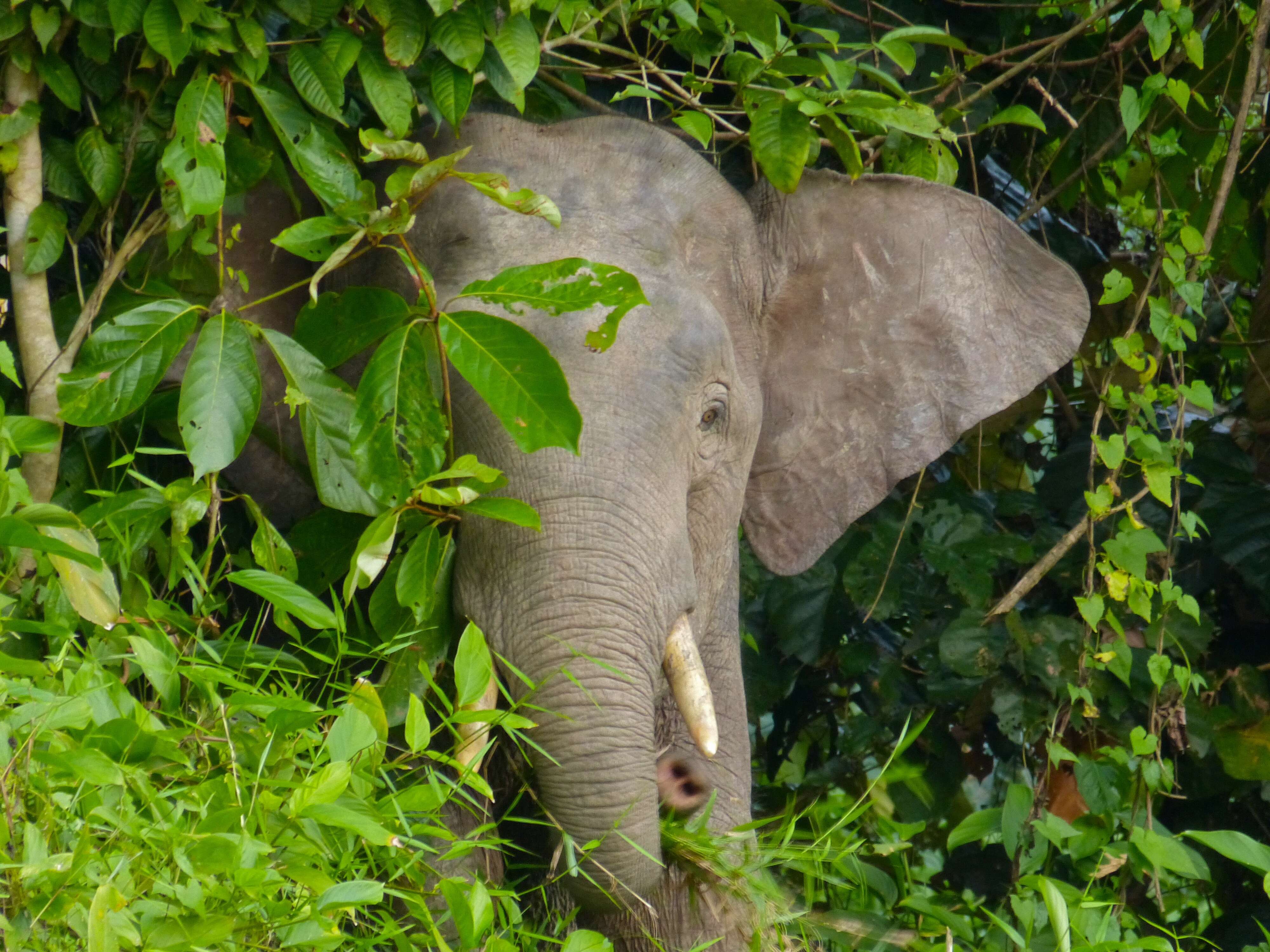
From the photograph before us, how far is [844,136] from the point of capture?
10.1ft

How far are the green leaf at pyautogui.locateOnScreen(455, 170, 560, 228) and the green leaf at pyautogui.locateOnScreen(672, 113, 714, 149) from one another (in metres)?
0.56

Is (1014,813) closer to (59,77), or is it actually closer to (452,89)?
(452,89)

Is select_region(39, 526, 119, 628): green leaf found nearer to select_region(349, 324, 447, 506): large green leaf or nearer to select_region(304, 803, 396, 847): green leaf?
select_region(349, 324, 447, 506): large green leaf

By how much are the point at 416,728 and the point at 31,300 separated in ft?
4.05

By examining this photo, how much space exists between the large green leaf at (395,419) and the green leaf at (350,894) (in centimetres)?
86

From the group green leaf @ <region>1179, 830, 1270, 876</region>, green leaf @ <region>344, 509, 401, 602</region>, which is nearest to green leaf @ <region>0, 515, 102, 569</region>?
green leaf @ <region>344, 509, 401, 602</region>

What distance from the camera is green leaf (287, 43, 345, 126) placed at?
2.71 meters

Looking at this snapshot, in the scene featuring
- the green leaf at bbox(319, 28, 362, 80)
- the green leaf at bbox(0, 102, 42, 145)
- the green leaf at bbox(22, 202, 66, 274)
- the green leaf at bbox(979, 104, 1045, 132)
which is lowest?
the green leaf at bbox(979, 104, 1045, 132)

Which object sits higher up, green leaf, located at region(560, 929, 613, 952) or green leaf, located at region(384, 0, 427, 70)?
green leaf, located at region(384, 0, 427, 70)

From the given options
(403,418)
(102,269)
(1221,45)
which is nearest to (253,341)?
(102,269)

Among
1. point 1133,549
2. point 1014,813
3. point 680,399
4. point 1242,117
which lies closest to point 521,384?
point 680,399

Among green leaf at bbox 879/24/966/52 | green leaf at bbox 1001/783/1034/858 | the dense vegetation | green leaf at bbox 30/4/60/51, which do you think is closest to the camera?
the dense vegetation

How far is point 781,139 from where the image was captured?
2969mm

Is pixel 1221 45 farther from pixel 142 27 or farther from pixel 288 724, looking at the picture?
pixel 288 724
